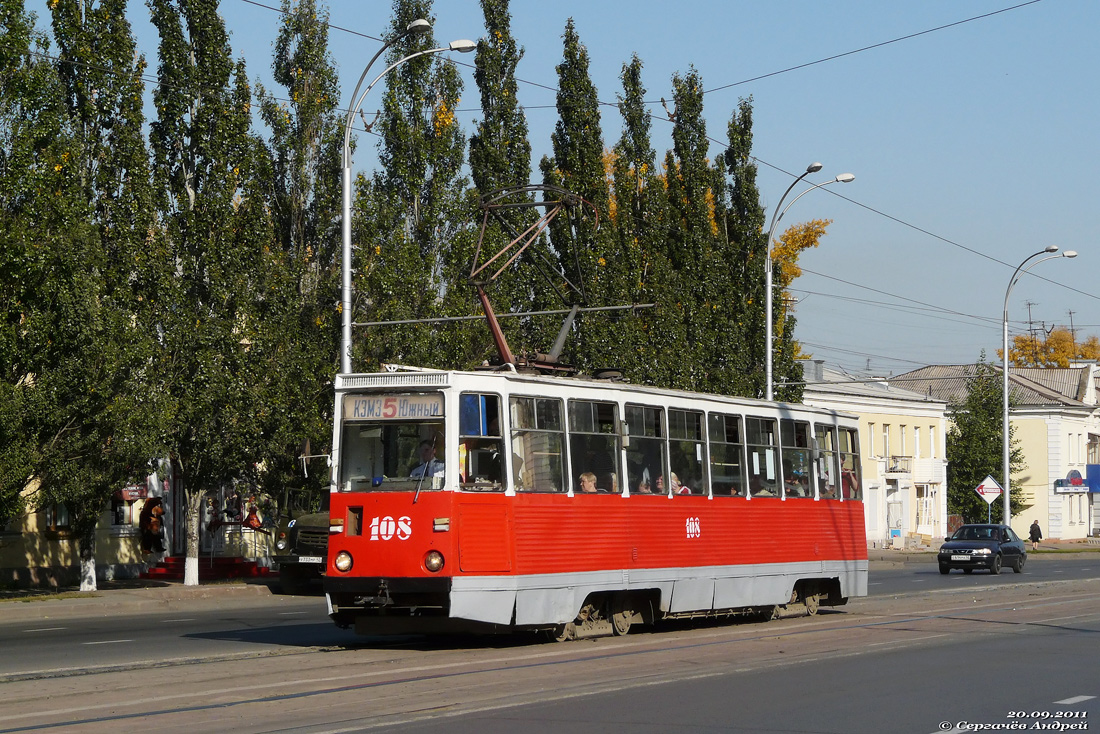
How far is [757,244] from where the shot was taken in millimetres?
46938

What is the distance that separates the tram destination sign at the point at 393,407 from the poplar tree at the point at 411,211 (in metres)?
15.8

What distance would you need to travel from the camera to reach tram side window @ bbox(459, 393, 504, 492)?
14836mm

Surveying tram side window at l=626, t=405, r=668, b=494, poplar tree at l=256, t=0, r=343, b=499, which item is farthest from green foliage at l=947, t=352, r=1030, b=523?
tram side window at l=626, t=405, r=668, b=494

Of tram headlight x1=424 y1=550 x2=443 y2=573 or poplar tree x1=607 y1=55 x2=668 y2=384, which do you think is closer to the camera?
tram headlight x1=424 y1=550 x2=443 y2=573

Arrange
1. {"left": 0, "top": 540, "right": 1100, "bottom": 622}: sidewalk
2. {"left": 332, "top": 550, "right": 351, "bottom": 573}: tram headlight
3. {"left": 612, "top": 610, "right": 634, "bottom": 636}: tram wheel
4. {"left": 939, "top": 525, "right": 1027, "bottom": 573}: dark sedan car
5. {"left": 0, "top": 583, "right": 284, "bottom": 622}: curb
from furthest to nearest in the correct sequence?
{"left": 939, "top": 525, "right": 1027, "bottom": 573}: dark sedan car
{"left": 0, "top": 540, "right": 1100, "bottom": 622}: sidewalk
{"left": 0, "top": 583, "right": 284, "bottom": 622}: curb
{"left": 612, "top": 610, "right": 634, "bottom": 636}: tram wheel
{"left": 332, "top": 550, "right": 351, "bottom": 573}: tram headlight

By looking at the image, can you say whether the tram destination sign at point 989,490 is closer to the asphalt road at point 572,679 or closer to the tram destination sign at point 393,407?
the asphalt road at point 572,679

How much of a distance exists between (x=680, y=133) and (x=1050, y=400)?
4193 centimetres

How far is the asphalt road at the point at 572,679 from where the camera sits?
9.95 m

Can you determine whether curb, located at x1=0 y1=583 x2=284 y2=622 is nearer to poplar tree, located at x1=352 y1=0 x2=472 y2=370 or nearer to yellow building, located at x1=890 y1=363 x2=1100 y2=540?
poplar tree, located at x1=352 y1=0 x2=472 y2=370

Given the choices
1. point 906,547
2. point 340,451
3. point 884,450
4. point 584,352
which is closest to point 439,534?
point 340,451

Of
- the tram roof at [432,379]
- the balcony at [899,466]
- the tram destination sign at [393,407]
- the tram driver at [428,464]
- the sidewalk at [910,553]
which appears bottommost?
the sidewalk at [910,553]

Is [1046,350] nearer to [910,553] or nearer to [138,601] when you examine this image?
[910,553]

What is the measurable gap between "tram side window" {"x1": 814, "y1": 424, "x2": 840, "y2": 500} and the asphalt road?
2273 millimetres

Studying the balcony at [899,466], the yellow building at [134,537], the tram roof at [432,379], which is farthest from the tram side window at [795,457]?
the balcony at [899,466]
